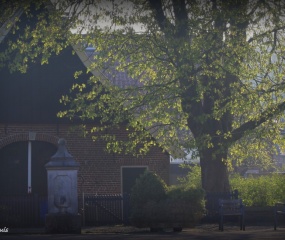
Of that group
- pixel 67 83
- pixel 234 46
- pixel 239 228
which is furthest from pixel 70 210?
pixel 67 83

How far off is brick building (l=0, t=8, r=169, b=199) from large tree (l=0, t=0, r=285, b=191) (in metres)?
4.44

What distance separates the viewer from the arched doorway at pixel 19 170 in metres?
27.7

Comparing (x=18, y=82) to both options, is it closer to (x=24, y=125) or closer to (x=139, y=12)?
(x=24, y=125)

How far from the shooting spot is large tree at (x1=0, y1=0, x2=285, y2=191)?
2138 cm

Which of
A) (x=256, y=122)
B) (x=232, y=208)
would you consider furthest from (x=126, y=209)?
(x=256, y=122)

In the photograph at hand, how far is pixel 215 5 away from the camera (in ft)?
71.2

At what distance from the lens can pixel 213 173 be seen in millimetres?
24594

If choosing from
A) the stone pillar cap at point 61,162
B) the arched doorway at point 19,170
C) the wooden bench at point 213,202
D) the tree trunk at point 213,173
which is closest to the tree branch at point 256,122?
the tree trunk at point 213,173

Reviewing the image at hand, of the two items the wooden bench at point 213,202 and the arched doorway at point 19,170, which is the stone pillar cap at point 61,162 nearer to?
the wooden bench at point 213,202

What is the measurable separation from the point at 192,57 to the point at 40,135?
8.85 metres

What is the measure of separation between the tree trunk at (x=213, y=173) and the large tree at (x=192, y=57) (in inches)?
25.4

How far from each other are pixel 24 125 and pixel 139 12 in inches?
307

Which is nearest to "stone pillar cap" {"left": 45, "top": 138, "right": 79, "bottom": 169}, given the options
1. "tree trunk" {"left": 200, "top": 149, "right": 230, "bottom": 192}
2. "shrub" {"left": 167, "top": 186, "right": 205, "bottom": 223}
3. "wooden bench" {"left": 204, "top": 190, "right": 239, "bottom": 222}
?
"shrub" {"left": 167, "top": 186, "right": 205, "bottom": 223}

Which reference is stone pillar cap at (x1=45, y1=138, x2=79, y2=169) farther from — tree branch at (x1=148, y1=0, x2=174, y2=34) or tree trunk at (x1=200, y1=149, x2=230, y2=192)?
tree trunk at (x1=200, y1=149, x2=230, y2=192)
